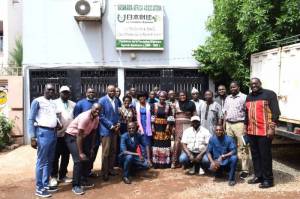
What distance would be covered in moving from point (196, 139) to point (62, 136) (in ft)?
7.84

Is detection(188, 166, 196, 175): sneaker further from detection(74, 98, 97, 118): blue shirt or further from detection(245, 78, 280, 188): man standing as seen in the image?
detection(74, 98, 97, 118): blue shirt

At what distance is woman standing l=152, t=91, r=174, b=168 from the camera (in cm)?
778

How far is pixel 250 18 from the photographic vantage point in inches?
354

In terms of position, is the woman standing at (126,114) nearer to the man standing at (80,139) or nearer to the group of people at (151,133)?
the group of people at (151,133)

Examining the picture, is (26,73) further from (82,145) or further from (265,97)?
(265,97)

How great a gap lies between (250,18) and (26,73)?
19.6 feet

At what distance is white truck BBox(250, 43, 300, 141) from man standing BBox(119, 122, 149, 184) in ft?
9.28

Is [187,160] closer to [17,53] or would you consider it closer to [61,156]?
[61,156]

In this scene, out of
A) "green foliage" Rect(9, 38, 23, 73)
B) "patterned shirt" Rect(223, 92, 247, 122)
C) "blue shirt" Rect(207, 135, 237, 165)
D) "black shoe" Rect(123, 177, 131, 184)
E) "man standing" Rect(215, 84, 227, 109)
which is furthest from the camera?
"green foliage" Rect(9, 38, 23, 73)

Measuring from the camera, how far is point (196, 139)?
288 inches

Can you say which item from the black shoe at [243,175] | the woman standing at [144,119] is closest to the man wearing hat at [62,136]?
the woman standing at [144,119]

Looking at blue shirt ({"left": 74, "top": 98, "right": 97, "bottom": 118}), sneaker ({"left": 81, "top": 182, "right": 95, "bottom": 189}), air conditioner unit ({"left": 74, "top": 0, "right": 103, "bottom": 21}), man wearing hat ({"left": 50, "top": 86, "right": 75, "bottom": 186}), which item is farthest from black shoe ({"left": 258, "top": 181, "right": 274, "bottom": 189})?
air conditioner unit ({"left": 74, "top": 0, "right": 103, "bottom": 21})

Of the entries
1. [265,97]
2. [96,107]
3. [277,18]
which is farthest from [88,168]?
[277,18]

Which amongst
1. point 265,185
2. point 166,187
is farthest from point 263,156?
point 166,187
